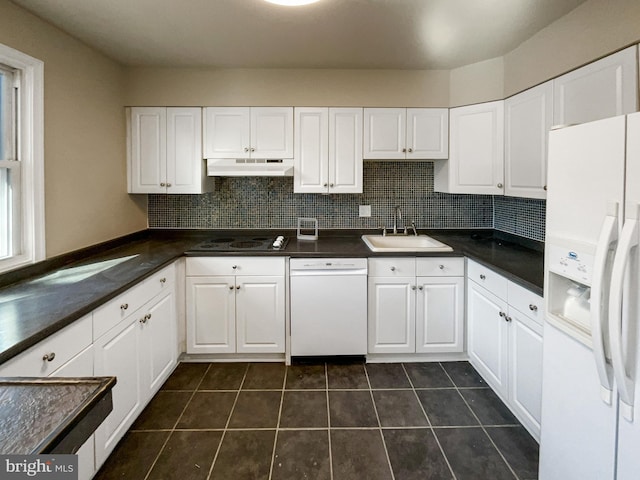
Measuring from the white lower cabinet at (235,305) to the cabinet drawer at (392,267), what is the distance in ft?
2.26

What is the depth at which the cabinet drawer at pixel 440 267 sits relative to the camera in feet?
9.29

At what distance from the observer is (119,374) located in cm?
189

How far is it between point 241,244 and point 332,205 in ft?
3.08

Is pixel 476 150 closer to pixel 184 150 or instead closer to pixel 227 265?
pixel 227 265

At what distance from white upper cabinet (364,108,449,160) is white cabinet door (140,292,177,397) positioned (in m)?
1.94

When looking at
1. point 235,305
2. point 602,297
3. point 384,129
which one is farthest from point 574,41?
point 235,305

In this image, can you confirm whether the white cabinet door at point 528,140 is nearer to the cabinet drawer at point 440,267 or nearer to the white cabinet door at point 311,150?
the cabinet drawer at point 440,267

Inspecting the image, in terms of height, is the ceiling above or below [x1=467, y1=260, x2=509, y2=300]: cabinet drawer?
above

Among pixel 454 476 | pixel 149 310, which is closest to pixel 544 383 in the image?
pixel 454 476

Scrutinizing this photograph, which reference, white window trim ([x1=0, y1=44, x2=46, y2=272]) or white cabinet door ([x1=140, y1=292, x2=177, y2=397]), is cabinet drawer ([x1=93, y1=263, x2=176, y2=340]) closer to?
white cabinet door ([x1=140, y1=292, x2=177, y2=397])

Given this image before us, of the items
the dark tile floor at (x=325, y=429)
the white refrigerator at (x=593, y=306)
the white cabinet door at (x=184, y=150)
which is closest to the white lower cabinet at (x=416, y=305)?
the dark tile floor at (x=325, y=429)

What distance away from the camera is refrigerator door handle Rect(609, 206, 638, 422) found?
3.46 feet

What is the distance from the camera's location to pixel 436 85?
3.10 m

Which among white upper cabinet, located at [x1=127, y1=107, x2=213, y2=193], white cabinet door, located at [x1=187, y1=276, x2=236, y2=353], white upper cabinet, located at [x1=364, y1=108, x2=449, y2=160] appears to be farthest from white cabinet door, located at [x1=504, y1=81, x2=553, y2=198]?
white upper cabinet, located at [x1=127, y1=107, x2=213, y2=193]
